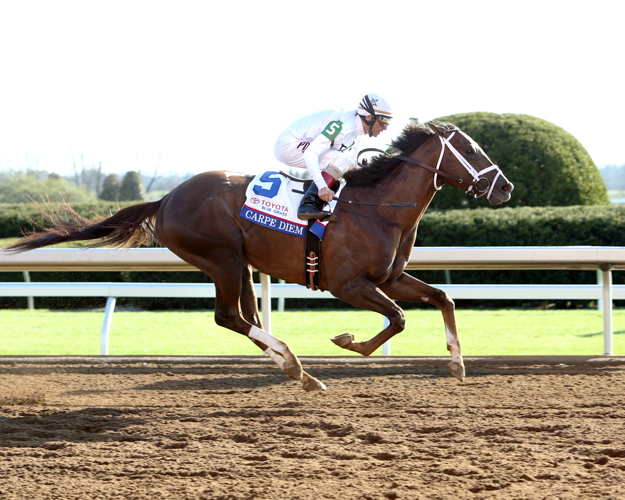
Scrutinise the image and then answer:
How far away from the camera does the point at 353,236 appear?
14.0 ft

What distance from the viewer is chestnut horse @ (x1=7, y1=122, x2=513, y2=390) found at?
423 centimetres

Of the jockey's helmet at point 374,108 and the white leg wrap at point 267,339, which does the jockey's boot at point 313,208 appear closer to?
the jockey's helmet at point 374,108

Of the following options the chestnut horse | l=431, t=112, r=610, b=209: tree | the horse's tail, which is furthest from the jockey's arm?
l=431, t=112, r=610, b=209: tree

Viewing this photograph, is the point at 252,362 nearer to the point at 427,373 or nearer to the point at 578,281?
the point at 427,373

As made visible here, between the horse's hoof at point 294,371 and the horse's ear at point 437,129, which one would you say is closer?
the horse's hoof at point 294,371

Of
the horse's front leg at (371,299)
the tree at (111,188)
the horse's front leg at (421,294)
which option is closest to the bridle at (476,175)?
the horse's front leg at (421,294)

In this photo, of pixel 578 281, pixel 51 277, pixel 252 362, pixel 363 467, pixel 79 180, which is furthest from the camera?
pixel 79 180

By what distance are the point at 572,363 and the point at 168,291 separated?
11.0ft

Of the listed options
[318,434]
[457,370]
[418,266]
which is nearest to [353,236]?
[457,370]

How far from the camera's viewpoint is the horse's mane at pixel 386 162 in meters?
4.49

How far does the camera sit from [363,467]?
9.13 ft

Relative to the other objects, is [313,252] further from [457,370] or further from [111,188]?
[111,188]

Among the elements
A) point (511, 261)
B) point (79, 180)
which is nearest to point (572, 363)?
point (511, 261)

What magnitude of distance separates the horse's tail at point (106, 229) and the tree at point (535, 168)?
7.00 meters
